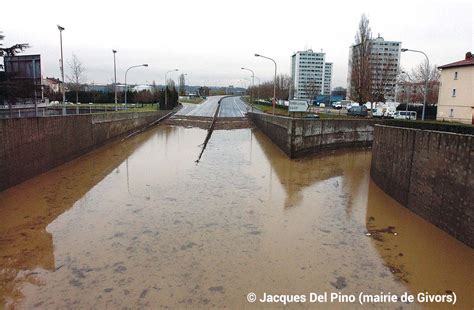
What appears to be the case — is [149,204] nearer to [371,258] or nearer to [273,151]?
[371,258]

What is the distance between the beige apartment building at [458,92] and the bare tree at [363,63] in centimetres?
890

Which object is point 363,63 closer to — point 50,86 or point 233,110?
point 50,86

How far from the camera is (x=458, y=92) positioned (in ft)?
140

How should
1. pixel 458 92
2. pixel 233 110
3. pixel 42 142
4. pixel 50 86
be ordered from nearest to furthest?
pixel 42 142, pixel 50 86, pixel 458 92, pixel 233 110

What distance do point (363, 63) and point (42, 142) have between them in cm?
3755

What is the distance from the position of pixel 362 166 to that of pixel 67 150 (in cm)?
1709

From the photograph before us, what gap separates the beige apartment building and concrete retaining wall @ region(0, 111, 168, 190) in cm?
3631

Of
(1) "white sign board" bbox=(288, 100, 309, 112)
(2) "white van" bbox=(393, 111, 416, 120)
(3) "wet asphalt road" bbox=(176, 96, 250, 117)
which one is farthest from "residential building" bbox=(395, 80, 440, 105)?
(1) "white sign board" bbox=(288, 100, 309, 112)

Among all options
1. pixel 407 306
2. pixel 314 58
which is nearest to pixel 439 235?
pixel 407 306

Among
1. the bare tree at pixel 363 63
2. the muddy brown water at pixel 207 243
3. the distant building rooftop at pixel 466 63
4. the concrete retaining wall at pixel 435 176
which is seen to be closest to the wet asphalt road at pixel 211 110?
the bare tree at pixel 363 63

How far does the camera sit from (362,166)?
2281 cm

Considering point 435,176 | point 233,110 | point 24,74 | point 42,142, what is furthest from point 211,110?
point 435,176

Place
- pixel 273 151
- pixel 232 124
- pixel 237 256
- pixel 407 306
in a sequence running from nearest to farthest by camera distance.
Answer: pixel 407 306 → pixel 237 256 → pixel 273 151 → pixel 232 124

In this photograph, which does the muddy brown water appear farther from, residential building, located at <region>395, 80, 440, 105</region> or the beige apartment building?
residential building, located at <region>395, 80, 440, 105</region>
